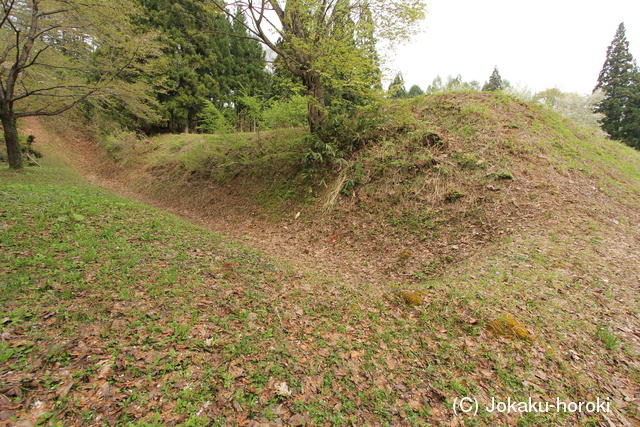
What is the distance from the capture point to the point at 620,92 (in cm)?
2297

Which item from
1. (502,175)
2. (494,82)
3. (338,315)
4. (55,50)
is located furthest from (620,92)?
(55,50)

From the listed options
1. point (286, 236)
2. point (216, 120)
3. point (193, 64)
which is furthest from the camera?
point (193, 64)

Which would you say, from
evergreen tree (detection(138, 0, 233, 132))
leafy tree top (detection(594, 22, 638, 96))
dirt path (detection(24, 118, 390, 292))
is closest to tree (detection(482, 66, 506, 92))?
leafy tree top (detection(594, 22, 638, 96))

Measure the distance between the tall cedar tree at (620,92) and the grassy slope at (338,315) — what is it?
2577 cm

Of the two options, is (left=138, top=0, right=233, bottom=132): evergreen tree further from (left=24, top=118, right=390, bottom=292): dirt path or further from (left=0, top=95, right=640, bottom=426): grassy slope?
(left=0, top=95, right=640, bottom=426): grassy slope

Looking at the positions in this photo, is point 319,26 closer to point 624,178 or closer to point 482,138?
point 482,138

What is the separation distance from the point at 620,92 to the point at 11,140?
135ft

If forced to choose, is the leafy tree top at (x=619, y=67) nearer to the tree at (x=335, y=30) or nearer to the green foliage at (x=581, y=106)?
the green foliage at (x=581, y=106)

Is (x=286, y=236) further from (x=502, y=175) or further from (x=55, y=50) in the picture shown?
(x=55, y=50)

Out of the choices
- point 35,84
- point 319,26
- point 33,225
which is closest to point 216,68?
point 35,84

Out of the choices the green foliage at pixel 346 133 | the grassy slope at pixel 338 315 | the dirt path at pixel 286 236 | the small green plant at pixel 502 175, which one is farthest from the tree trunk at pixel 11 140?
the small green plant at pixel 502 175

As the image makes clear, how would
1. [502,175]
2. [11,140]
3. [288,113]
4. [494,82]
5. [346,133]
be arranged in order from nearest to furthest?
[502,175], [288,113], [346,133], [11,140], [494,82]

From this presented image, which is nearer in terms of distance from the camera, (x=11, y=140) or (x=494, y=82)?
(x=11, y=140)

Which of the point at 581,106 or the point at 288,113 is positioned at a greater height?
the point at 581,106
